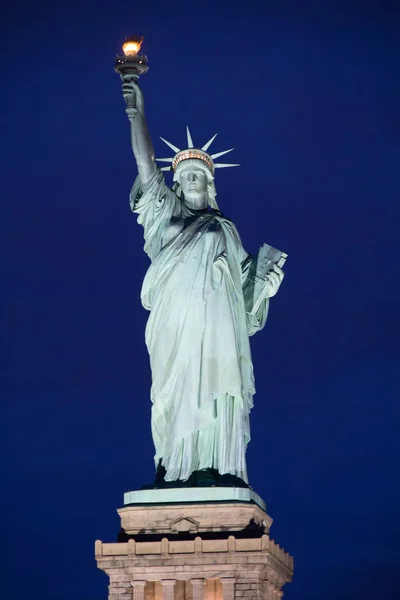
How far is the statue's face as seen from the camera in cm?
3203

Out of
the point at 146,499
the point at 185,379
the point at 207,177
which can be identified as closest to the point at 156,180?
the point at 207,177

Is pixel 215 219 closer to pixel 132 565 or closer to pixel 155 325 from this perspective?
pixel 155 325

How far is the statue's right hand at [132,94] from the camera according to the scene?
101 feet

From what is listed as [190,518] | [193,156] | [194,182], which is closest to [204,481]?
[190,518]

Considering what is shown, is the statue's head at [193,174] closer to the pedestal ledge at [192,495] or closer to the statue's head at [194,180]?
the statue's head at [194,180]

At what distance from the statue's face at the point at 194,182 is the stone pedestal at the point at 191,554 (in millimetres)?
5650

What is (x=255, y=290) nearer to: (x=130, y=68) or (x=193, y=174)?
(x=193, y=174)

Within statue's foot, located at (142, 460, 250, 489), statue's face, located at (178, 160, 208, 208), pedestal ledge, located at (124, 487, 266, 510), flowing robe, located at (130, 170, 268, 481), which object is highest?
statue's face, located at (178, 160, 208, 208)

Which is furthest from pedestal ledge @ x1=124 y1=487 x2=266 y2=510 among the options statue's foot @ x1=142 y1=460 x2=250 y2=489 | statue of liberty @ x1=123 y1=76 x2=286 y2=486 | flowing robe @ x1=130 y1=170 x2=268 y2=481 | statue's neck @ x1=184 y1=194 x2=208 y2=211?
statue's neck @ x1=184 y1=194 x2=208 y2=211

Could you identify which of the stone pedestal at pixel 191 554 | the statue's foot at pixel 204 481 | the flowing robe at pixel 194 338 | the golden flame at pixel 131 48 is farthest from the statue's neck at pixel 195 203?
the stone pedestal at pixel 191 554

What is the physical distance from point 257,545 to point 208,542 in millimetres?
787

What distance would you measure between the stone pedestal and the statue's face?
565cm

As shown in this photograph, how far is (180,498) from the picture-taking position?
97.4 feet

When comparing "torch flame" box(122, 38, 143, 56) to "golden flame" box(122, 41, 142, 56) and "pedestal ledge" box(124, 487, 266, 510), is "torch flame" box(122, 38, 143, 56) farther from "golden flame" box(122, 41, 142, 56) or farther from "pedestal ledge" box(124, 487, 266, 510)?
"pedestal ledge" box(124, 487, 266, 510)
